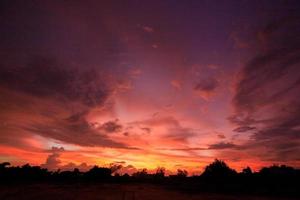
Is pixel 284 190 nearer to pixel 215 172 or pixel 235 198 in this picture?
pixel 235 198

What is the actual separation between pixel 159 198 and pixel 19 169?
30.6ft

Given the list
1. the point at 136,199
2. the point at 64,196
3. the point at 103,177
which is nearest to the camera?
the point at 136,199

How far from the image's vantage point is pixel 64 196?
6.93 m

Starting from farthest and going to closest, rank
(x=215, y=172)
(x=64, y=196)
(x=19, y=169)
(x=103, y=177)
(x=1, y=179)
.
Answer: (x=215, y=172)
(x=103, y=177)
(x=19, y=169)
(x=1, y=179)
(x=64, y=196)

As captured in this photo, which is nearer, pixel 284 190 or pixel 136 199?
pixel 136 199

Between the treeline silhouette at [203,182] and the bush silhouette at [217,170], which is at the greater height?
the bush silhouette at [217,170]

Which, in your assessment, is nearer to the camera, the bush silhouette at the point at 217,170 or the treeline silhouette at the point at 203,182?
the treeline silhouette at the point at 203,182

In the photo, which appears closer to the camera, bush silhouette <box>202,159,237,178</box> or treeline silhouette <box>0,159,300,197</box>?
treeline silhouette <box>0,159,300,197</box>

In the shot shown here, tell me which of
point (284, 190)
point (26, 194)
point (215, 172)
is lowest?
point (26, 194)

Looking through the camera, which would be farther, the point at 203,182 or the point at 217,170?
the point at 217,170

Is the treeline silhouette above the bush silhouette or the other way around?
the other way around

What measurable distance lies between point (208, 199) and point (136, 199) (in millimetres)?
2209

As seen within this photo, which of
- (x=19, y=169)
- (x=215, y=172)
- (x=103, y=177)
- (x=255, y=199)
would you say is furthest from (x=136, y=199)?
(x=215, y=172)

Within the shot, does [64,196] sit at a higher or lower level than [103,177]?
lower
